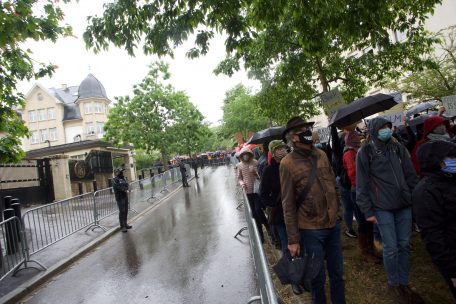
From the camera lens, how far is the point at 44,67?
884 centimetres

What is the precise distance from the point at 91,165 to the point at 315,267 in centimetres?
2223

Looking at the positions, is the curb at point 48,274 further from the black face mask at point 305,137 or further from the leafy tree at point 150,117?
the leafy tree at point 150,117

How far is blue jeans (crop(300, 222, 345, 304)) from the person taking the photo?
3338mm

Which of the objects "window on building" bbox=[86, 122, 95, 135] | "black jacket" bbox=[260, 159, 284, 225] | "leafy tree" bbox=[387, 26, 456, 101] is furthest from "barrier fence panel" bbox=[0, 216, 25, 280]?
"window on building" bbox=[86, 122, 95, 135]

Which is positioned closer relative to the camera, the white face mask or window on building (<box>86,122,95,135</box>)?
the white face mask

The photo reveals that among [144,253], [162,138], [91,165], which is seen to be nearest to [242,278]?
[144,253]

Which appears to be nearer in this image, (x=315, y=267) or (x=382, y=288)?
(x=315, y=267)

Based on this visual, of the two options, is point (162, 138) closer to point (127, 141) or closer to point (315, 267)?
point (127, 141)

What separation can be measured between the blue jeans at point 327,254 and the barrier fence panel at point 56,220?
20.3 feet

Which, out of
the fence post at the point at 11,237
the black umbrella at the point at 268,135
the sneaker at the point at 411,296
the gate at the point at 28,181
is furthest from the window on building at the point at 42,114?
the sneaker at the point at 411,296

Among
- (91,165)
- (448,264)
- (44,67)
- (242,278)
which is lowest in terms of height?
(242,278)

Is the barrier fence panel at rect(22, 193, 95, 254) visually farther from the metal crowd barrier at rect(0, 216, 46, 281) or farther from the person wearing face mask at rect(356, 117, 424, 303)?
the person wearing face mask at rect(356, 117, 424, 303)

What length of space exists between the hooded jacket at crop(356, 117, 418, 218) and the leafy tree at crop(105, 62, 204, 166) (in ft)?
79.3

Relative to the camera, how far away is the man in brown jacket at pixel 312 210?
3320 mm
